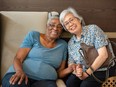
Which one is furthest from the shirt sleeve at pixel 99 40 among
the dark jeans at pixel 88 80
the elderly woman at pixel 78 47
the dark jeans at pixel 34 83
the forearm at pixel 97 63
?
the dark jeans at pixel 34 83

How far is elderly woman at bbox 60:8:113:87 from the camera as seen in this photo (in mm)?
1767

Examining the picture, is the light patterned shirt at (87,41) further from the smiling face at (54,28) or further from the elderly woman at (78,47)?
the smiling face at (54,28)

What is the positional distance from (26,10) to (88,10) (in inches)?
25.9

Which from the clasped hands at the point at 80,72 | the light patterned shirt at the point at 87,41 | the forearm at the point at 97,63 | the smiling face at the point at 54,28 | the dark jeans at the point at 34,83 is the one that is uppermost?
the smiling face at the point at 54,28

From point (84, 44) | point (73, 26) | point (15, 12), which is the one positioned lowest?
point (84, 44)

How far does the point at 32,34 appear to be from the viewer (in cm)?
196

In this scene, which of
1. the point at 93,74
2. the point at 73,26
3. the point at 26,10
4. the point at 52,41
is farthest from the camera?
the point at 26,10

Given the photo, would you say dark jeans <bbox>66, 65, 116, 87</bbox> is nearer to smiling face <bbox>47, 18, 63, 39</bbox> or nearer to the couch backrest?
smiling face <bbox>47, 18, 63, 39</bbox>

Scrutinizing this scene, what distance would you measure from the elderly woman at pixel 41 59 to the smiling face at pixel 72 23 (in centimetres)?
10

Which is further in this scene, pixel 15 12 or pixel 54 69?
pixel 15 12

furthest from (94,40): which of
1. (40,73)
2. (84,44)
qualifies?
(40,73)

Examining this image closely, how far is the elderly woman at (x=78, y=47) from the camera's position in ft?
5.80

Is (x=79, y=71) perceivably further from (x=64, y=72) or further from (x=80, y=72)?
(x=64, y=72)

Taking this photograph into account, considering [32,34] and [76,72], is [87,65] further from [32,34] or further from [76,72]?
[32,34]
